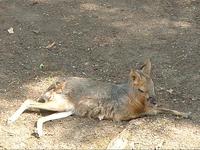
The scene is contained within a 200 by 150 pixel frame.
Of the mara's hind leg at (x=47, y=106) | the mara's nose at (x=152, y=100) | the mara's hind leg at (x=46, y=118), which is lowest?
the mara's hind leg at (x=46, y=118)

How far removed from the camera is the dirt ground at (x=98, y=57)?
554cm

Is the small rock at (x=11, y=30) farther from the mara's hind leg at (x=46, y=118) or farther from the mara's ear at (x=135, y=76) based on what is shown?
the mara's ear at (x=135, y=76)

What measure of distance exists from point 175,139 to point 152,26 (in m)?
3.17

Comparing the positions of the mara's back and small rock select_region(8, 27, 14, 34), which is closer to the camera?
the mara's back

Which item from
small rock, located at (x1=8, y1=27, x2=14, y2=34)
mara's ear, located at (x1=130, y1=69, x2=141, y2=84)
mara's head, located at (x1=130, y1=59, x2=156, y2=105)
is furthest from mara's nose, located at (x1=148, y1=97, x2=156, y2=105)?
small rock, located at (x1=8, y1=27, x2=14, y2=34)

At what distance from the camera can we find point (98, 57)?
7320 mm

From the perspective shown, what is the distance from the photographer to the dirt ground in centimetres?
554

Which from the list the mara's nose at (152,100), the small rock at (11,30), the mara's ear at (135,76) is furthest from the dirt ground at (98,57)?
the mara's ear at (135,76)

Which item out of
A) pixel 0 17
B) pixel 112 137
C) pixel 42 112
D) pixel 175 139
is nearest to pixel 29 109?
pixel 42 112

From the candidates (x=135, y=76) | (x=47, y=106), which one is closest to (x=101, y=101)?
(x=135, y=76)

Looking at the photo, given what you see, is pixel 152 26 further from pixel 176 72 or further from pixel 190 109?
pixel 190 109

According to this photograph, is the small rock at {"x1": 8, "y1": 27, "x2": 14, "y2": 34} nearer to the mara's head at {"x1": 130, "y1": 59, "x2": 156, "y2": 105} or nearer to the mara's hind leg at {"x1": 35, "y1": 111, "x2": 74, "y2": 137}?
the mara's hind leg at {"x1": 35, "y1": 111, "x2": 74, "y2": 137}

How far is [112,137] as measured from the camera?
550cm

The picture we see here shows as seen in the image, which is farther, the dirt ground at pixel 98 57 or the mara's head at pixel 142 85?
the mara's head at pixel 142 85
